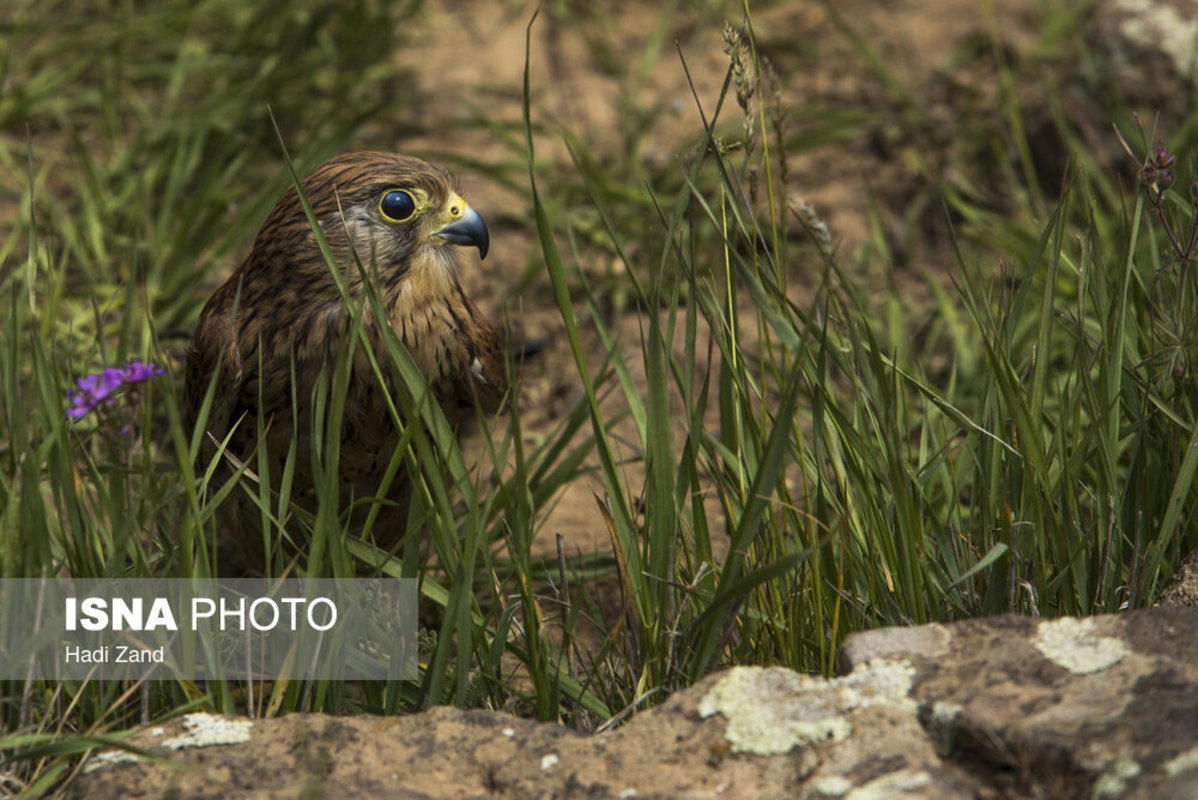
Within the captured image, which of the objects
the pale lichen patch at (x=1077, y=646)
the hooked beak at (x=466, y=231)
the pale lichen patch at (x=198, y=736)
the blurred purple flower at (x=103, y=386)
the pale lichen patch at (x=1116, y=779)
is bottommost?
the pale lichen patch at (x=198, y=736)

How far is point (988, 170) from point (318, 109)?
2771 mm

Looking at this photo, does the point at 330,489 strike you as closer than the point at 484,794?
No

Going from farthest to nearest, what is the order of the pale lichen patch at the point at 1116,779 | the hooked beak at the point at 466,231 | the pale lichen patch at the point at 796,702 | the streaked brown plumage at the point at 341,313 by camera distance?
the hooked beak at the point at 466,231 < the streaked brown plumage at the point at 341,313 < the pale lichen patch at the point at 796,702 < the pale lichen patch at the point at 1116,779

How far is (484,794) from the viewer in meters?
1.97

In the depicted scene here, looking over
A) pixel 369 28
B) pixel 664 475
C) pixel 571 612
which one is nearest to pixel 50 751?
pixel 571 612

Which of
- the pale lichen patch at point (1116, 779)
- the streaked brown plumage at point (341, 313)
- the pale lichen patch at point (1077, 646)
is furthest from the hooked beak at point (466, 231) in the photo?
the pale lichen patch at point (1116, 779)

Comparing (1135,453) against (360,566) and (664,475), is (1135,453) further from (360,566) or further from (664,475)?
(360,566)

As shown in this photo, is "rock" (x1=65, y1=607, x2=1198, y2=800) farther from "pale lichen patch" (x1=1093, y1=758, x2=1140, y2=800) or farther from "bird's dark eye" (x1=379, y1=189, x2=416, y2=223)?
"bird's dark eye" (x1=379, y1=189, x2=416, y2=223)

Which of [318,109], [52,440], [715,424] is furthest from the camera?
[318,109]

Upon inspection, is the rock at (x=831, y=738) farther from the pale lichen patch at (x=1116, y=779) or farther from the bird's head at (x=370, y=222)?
the bird's head at (x=370, y=222)

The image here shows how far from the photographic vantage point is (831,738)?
192 centimetres

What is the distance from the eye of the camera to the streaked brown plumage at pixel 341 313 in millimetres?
3090

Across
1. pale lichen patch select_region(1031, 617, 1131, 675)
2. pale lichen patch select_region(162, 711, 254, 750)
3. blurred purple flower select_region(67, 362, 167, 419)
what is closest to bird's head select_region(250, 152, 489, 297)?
blurred purple flower select_region(67, 362, 167, 419)

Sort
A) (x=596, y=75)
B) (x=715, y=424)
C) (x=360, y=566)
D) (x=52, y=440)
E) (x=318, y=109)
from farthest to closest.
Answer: (x=596, y=75) < (x=318, y=109) < (x=715, y=424) < (x=360, y=566) < (x=52, y=440)
